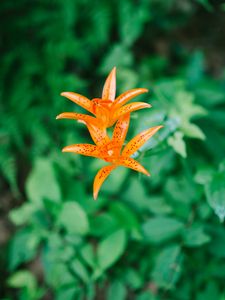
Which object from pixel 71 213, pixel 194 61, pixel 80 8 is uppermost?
pixel 80 8

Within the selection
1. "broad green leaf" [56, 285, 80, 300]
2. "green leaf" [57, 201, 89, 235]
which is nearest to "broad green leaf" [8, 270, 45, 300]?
"broad green leaf" [56, 285, 80, 300]

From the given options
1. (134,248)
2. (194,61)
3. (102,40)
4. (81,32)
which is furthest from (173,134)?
(81,32)

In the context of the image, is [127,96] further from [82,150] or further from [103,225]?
[103,225]

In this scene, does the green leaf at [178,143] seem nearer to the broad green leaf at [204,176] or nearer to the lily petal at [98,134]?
the broad green leaf at [204,176]

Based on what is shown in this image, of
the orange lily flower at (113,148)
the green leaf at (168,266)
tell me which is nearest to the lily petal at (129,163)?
the orange lily flower at (113,148)

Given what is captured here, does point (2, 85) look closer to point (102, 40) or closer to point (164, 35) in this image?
point (102, 40)

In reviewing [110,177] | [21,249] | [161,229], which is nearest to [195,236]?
[161,229]
